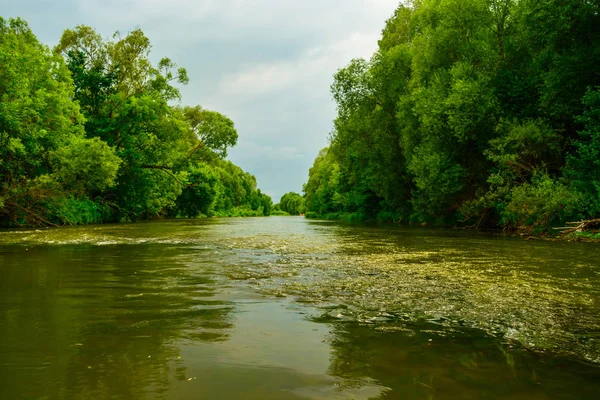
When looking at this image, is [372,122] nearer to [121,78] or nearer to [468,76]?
[468,76]

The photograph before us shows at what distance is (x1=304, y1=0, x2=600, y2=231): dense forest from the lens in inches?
799

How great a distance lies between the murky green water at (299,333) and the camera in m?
3.18

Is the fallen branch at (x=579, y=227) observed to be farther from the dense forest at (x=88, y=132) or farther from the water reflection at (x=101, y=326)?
the dense forest at (x=88, y=132)

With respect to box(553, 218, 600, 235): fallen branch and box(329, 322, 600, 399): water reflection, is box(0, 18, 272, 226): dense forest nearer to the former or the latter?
box(329, 322, 600, 399): water reflection

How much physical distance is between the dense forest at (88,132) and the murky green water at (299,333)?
70.5 ft

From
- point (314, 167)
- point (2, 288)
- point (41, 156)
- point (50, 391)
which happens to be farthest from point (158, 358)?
point (314, 167)

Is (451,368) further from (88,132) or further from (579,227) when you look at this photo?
(88,132)

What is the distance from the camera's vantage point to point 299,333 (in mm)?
4598

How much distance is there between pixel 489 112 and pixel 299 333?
24.4 m

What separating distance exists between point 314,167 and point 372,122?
65.1 m

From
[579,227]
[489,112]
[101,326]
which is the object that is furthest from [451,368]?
[489,112]

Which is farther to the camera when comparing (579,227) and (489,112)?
(489,112)

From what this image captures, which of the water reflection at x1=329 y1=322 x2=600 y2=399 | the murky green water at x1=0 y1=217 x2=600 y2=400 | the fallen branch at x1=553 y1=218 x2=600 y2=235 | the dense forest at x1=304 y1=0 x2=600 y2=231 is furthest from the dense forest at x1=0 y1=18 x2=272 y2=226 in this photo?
the fallen branch at x1=553 y1=218 x2=600 y2=235

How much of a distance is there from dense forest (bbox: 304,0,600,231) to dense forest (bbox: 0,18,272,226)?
18.2 metres
